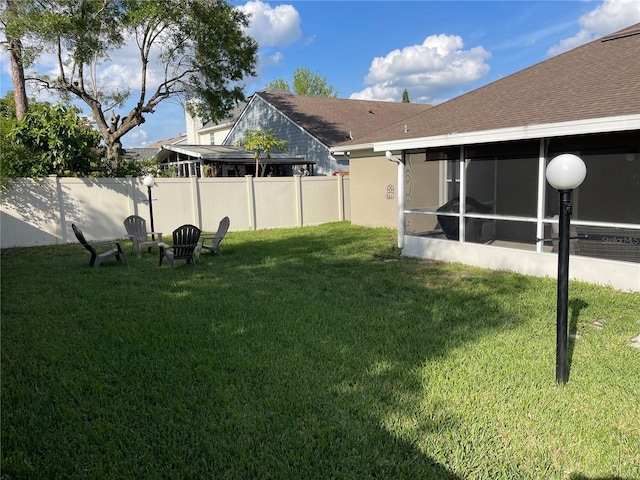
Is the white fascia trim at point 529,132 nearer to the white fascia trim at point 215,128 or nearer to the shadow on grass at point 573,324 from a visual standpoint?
the shadow on grass at point 573,324

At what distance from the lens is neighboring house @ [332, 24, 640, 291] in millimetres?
6598

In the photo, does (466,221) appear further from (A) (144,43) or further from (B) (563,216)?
(A) (144,43)

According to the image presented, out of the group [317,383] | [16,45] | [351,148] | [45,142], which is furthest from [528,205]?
[16,45]

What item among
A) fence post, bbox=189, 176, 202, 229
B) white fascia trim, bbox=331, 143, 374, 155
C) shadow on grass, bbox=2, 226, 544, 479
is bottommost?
shadow on grass, bbox=2, 226, 544, 479

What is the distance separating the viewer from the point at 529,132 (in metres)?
6.91

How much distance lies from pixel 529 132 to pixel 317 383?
5.64m

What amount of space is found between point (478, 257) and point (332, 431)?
6416 mm

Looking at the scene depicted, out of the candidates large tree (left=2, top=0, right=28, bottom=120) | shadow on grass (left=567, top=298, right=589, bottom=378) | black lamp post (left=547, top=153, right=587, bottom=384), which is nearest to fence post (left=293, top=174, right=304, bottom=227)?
large tree (left=2, top=0, right=28, bottom=120)

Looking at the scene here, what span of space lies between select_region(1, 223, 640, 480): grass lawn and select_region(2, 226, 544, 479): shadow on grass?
0.05ft

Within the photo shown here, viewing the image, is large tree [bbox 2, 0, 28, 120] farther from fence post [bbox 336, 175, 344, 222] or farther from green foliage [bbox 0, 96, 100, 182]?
fence post [bbox 336, 175, 344, 222]

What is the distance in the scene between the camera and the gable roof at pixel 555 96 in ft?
22.2

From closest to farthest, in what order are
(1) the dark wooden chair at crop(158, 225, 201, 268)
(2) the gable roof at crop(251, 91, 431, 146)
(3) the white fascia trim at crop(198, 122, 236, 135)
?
(1) the dark wooden chair at crop(158, 225, 201, 268), (2) the gable roof at crop(251, 91, 431, 146), (3) the white fascia trim at crop(198, 122, 236, 135)

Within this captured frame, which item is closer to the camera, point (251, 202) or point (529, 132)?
point (529, 132)

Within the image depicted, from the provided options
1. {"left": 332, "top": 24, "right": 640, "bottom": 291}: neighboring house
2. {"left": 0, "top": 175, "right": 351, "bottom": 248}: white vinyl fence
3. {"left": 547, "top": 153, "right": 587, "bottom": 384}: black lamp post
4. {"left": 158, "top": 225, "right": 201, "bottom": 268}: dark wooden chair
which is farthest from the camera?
{"left": 0, "top": 175, "right": 351, "bottom": 248}: white vinyl fence
